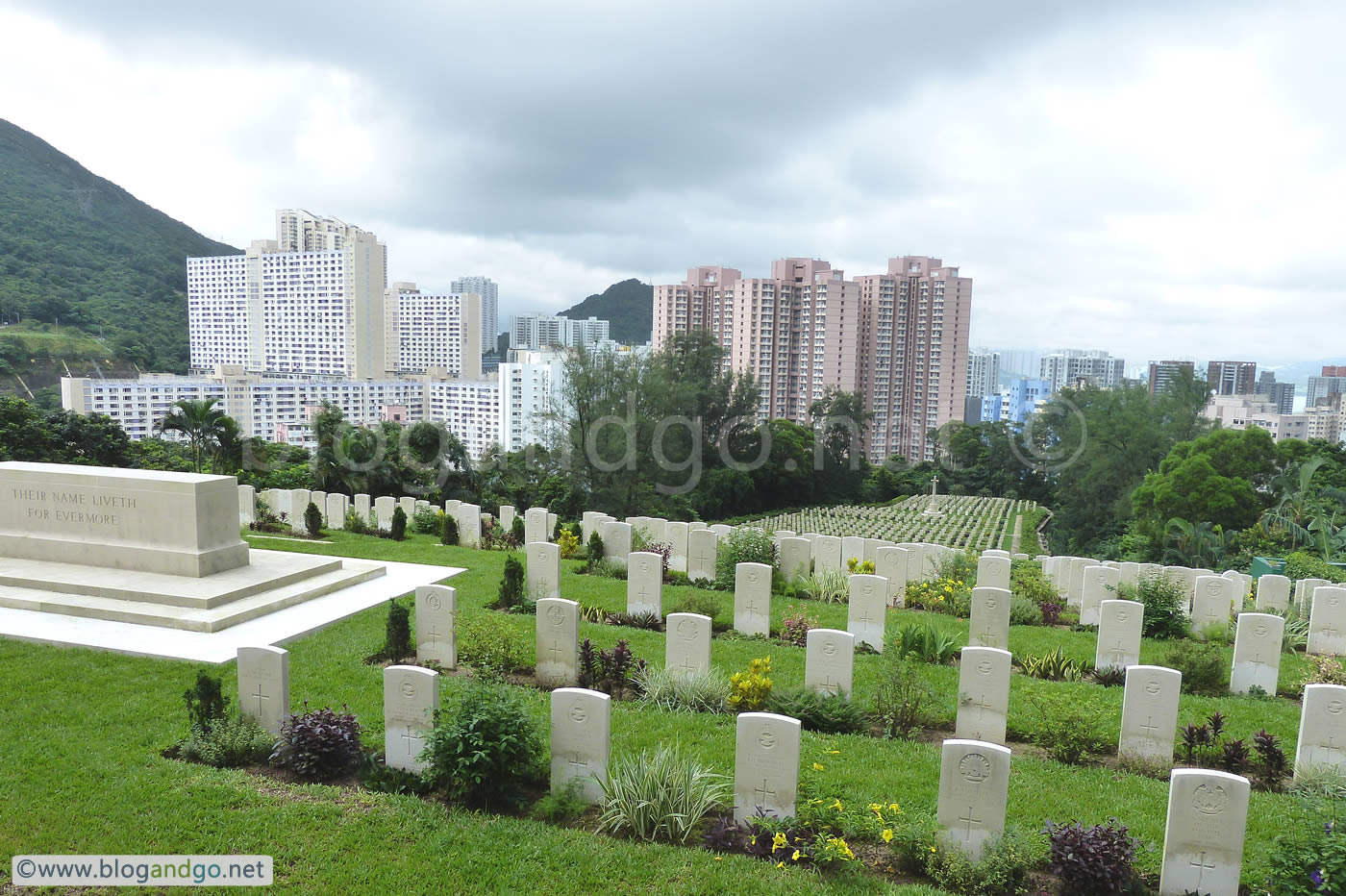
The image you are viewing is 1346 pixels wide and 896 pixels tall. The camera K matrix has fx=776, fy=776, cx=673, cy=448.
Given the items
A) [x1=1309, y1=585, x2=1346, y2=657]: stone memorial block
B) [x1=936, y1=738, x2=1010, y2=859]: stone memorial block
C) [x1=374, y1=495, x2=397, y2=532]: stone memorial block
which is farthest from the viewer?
[x1=374, y1=495, x2=397, y2=532]: stone memorial block

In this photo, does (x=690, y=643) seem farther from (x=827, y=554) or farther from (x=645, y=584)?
(x=827, y=554)

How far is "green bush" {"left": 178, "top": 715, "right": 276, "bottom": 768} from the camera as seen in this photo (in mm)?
6203

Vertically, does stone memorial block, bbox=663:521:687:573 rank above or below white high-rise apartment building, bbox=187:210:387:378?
below

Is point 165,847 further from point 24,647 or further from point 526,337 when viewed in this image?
point 526,337

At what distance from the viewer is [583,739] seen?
18.9ft

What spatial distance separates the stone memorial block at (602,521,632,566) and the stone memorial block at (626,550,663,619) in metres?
3.46

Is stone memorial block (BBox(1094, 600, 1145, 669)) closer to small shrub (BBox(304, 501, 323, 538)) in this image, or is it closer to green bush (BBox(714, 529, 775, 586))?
green bush (BBox(714, 529, 775, 586))

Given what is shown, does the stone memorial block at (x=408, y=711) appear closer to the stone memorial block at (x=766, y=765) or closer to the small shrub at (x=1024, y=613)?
the stone memorial block at (x=766, y=765)

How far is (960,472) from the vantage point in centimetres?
6538

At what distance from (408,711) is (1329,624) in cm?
1200

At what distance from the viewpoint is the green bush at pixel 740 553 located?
44.4 ft

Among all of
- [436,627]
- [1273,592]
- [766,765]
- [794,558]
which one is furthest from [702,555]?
[1273,592]

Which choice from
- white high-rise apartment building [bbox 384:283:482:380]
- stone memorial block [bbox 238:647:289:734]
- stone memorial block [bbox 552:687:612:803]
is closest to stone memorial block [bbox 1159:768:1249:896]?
stone memorial block [bbox 552:687:612:803]

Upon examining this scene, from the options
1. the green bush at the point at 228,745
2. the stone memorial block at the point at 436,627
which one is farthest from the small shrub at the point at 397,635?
the green bush at the point at 228,745
